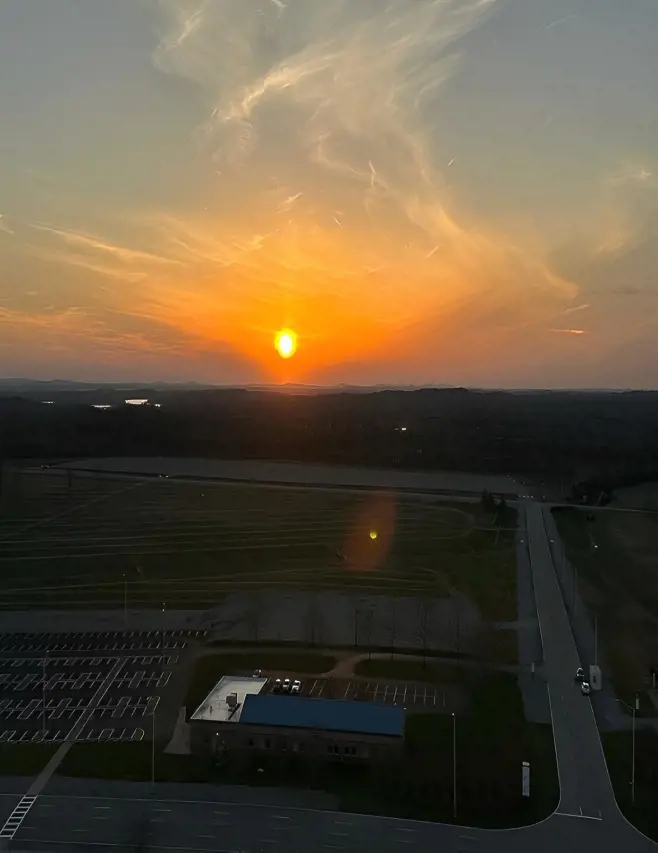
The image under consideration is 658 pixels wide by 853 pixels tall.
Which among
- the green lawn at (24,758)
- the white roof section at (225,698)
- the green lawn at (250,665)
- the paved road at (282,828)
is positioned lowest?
the paved road at (282,828)

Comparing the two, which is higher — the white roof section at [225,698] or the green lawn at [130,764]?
the white roof section at [225,698]

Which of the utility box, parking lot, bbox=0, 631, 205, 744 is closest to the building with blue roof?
parking lot, bbox=0, 631, 205, 744

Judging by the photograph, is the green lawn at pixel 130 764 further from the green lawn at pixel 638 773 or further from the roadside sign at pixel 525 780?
the green lawn at pixel 638 773

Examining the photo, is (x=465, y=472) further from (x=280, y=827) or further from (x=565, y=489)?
(x=280, y=827)

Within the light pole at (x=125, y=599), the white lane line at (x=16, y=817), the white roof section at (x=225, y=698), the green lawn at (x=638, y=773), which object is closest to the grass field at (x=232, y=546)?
the light pole at (x=125, y=599)

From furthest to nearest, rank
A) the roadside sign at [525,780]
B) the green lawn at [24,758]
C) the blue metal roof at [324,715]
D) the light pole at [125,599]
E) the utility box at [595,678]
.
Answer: the light pole at [125,599]
the utility box at [595,678]
the blue metal roof at [324,715]
the green lawn at [24,758]
the roadside sign at [525,780]

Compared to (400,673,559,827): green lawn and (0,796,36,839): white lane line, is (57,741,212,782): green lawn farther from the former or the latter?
(400,673,559,827): green lawn

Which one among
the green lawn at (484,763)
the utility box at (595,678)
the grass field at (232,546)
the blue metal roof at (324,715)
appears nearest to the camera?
the green lawn at (484,763)

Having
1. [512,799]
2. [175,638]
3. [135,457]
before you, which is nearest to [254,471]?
[135,457]

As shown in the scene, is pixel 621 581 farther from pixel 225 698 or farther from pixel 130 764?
pixel 130 764
